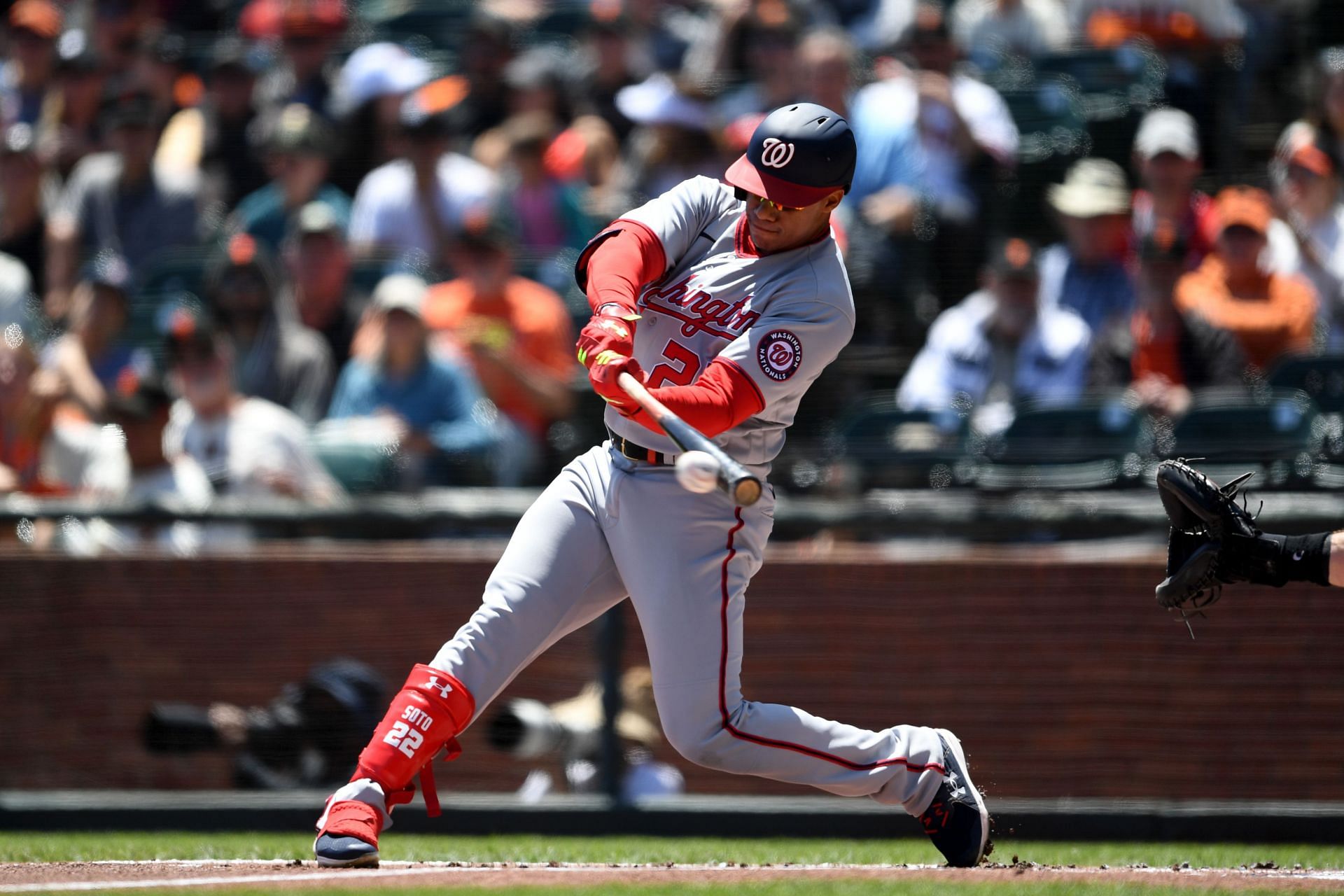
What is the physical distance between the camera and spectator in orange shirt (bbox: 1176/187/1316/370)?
6.56 m

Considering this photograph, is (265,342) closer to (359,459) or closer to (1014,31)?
(359,459)

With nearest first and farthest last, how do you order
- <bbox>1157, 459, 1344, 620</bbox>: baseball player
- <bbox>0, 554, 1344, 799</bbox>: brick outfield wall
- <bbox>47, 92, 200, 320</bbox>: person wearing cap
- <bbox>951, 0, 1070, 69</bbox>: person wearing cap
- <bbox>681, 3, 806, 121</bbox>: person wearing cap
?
<bbox>1157, 459, 1344, 620</bbox>: baseball player
<bbox>0, 554, 1344, 799</bbox>: brick outfield wall
<bbox>681, 3, 806, 121</bbox>: person wearing cap
<bbox>951, 0, 1070, 69</bbox>: person wearing cap
<bbox>47, 92, 200, 320</bbox>: person wearing cap

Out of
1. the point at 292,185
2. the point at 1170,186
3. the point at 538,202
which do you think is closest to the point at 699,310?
the point at 1170,186

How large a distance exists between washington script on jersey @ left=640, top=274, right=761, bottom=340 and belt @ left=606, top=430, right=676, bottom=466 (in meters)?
0.27

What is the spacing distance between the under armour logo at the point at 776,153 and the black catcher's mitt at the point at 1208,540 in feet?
3.78

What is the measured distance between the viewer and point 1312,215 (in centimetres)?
696

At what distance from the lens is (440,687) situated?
12.2ft

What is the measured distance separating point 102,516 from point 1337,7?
5472mm

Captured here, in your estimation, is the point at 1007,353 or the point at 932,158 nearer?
the point at 1007,353

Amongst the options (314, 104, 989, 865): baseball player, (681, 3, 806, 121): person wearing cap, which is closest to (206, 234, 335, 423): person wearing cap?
(681, 3, 806, 121): person wearing cap

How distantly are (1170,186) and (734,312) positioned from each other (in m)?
3.88

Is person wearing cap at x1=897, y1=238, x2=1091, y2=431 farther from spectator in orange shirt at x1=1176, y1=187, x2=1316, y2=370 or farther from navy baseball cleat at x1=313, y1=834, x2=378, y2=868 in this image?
navy baseball cleat at x1=313, y1=834, x2=378, y2=868

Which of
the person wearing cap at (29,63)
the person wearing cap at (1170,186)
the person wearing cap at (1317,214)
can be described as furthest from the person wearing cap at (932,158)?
the person wearing cap at (29,63)

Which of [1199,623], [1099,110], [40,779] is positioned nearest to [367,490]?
[40,779]
